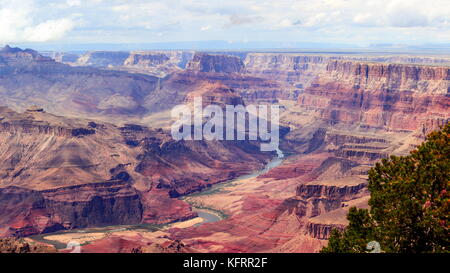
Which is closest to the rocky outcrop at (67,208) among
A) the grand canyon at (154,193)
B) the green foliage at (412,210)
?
the grand canyon at (154,193)

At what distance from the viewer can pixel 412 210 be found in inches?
1582

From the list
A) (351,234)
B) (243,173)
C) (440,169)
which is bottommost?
(243,173)

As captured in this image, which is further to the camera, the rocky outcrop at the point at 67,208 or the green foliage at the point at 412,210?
the rocky outcrop at the point at 67,208

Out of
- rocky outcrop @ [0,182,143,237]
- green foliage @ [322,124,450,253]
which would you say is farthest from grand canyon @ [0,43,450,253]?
green foliage @ [322,124,450,253]

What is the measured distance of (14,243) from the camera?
255ft

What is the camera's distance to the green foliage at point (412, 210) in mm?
39906

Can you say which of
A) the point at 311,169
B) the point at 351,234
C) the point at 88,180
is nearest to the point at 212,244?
the point at 88,180

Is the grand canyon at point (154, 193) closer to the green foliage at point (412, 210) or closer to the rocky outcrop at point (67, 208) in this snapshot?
the rocky outcrop at point (67, 208)

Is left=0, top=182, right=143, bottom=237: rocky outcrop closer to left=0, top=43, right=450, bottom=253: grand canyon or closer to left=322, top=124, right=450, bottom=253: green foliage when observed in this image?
left=0, top=43, right=450, bottom=253: grand canyon

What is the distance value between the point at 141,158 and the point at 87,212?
44815mm

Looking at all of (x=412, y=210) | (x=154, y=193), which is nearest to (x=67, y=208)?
(x=154, y=193)

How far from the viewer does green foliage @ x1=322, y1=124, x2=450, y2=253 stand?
39906mm

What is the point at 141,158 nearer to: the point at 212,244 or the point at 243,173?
the point at 243,173
